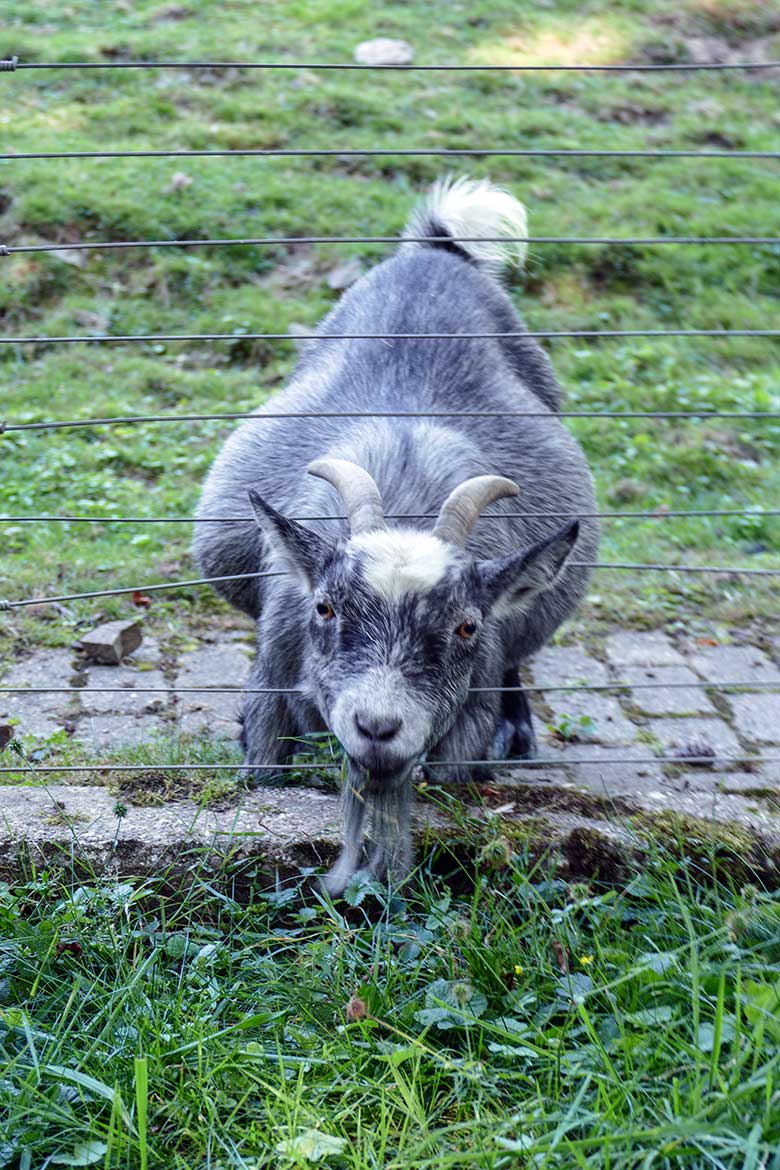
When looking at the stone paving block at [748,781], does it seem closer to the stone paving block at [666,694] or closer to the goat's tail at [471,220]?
the stone paving block at [666,694]

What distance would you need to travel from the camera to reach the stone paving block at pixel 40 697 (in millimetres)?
4082

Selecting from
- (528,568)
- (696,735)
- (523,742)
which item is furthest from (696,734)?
(528,568)

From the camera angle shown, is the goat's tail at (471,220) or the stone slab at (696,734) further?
the goat's tail at (471,220)

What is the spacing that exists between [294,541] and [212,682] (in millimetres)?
1320

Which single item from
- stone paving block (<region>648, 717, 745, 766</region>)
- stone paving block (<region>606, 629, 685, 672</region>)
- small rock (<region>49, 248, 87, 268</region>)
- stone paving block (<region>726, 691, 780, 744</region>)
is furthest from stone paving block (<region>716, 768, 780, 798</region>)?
small rock (<region>49, 248, 87, 268</region>)

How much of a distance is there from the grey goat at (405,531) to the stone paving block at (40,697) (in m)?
0.65

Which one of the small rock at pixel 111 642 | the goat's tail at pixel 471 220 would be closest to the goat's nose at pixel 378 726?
the small rock at pixel 111 642

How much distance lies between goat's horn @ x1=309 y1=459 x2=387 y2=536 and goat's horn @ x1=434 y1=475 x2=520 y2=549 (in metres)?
0.16

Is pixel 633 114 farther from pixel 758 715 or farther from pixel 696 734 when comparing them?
pixel 696 734

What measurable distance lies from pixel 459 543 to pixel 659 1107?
150 centimetres

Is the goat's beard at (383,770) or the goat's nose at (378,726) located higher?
the goat's nose at (378,726)

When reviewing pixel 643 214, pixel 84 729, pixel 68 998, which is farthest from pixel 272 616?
pixel 643 214

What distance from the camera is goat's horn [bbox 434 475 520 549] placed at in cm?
332

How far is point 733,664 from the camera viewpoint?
487 centimetres
